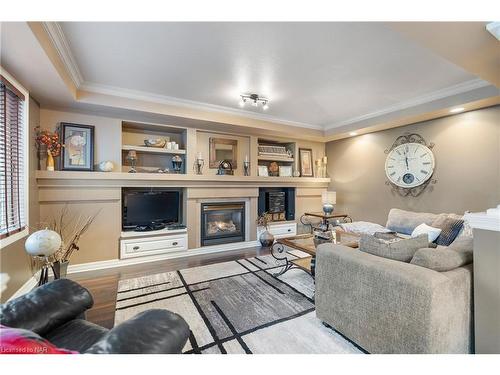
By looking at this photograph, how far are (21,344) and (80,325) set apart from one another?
2.02ft

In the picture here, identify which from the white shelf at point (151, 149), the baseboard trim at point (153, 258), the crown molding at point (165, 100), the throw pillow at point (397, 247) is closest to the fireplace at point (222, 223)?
the baseboard trim at point (153, 258)

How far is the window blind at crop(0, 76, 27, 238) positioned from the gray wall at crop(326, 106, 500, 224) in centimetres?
527

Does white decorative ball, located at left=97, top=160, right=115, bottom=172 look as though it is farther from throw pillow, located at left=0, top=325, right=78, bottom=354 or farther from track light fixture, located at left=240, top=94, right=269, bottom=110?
throw pillow, located at left=0, top=325, right=78, bottom=354

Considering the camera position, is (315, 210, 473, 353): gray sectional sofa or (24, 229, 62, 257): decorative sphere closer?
(315, 210, 473, 353): gray sectional sofa

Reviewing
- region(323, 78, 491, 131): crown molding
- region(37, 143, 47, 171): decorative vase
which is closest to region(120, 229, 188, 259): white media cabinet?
region(37, 143, 47, 171): decorative vase

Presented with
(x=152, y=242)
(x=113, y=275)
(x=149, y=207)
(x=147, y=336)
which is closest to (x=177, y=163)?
(x=149, y=207)

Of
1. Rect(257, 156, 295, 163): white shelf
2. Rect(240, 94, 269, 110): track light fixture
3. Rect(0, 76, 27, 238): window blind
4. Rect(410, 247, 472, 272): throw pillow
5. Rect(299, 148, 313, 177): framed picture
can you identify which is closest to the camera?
Rect(410, 247, 472, 272): throw pillow

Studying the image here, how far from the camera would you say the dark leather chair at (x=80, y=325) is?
0.88 m

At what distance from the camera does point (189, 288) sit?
8.55 feet

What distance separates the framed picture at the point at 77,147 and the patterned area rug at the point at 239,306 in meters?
1.74

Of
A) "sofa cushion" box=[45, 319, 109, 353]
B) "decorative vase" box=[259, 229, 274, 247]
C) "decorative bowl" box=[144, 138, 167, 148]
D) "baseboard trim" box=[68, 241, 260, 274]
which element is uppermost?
"decorative bowl" box=[144, 138, 167, 148]

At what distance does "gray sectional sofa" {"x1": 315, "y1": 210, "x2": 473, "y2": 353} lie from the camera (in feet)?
4.16

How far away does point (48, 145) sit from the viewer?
2865 millimetres

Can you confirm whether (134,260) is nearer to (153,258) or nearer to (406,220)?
(153,258)
